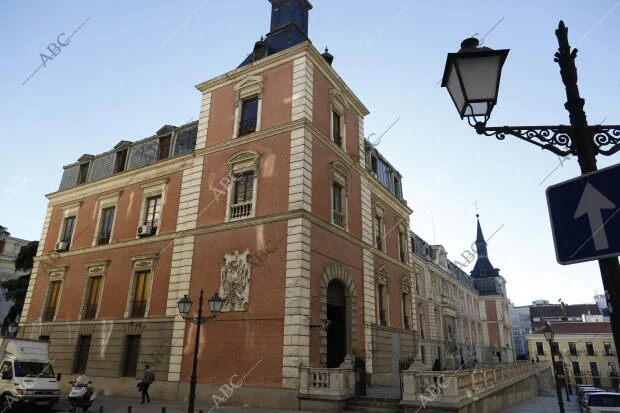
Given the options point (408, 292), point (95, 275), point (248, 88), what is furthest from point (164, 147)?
point (408, 292)

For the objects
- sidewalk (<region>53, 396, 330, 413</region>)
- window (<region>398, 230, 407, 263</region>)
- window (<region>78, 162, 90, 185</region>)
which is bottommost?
sidewalk (<region>53, 396, 330, 413</region>)

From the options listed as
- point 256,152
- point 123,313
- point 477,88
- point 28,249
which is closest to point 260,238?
point 256,152

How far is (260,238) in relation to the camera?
54.1ft

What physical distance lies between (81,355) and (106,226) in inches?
278

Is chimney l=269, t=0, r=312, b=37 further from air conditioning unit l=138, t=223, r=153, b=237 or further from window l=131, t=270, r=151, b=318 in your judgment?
window l=131, t=270, r=151, b=318

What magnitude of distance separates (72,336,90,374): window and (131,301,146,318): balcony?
3.45 m

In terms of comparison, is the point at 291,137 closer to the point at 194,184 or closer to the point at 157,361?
the point at 194,184

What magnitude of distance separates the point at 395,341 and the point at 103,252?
1694cm

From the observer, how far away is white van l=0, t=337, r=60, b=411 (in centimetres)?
1476

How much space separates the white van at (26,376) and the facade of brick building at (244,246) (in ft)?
11.0

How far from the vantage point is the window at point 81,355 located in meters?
20.8

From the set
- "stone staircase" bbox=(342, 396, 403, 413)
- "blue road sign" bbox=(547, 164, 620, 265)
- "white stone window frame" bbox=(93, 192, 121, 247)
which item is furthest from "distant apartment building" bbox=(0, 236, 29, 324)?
"blue road sign" bbox=(547, 164, 620, 265)

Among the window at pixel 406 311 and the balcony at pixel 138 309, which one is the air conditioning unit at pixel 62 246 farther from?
the window at pixel 406 311

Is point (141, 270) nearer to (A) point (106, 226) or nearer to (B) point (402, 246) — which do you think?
(A) point (106, 226)
